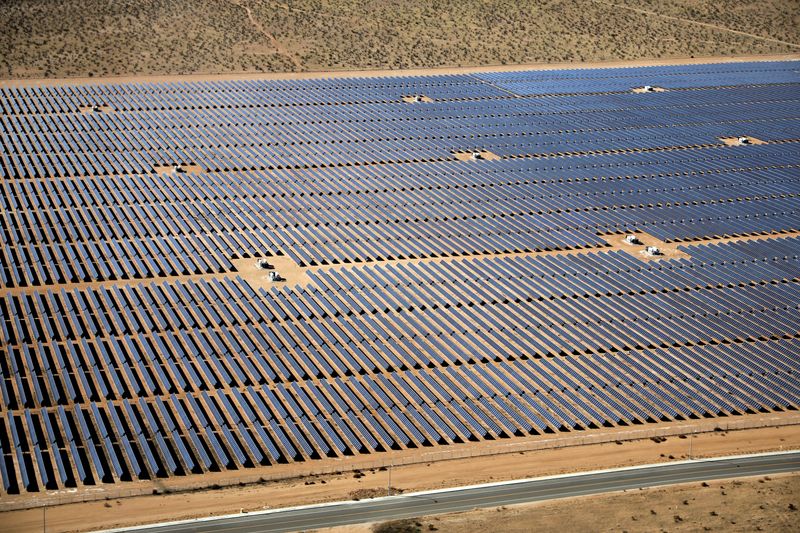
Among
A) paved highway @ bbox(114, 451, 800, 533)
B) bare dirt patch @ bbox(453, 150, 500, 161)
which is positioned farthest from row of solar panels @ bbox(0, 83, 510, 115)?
paved highway @ bbox(114, 451, 800, 533)

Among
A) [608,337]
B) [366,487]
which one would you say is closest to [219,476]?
[366,487]

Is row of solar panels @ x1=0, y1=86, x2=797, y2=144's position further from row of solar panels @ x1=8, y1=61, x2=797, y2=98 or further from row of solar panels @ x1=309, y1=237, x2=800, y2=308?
row of solar panels @ x1=309, y1=237, x2=800, y2=308

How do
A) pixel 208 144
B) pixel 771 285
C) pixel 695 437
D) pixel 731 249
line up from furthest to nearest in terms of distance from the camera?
pixel 208 144 < pixel 731 249 < pixel 771 285 < pixel 695 437

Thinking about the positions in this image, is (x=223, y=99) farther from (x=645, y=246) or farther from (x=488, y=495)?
(x=488, y=495)

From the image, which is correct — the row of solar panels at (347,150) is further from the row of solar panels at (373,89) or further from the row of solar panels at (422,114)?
the row of solar panels at (373,89)

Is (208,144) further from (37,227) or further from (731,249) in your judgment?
(731,249)

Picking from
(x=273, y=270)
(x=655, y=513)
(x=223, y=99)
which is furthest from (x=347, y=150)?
(x=655, y=513)
